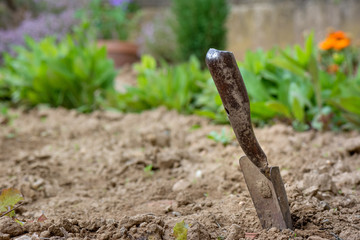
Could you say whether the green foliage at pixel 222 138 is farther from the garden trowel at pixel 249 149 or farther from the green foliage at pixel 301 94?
the garden trowel at pixel 249 149

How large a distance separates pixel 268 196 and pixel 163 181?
69 cm

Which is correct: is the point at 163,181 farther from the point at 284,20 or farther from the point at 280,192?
the point at 284,20

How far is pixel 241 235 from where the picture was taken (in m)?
0.95

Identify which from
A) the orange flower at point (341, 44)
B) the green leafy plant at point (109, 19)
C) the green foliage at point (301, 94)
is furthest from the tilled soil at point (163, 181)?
the green leafy plant at point (109, 19)

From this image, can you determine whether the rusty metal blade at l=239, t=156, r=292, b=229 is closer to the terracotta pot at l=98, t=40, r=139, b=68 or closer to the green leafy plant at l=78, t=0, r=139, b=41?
the terracotta pot at l=98, t=40, r=139, b=68

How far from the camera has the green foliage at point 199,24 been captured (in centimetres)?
534

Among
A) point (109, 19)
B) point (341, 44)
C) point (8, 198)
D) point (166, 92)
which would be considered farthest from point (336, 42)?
point (109, 19)

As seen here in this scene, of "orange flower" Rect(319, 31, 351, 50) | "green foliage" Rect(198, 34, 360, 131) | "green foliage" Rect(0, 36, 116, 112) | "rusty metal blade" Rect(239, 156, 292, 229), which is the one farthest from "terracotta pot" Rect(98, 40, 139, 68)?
"rusty metal blade" Rect(239, 156, 292, 229)

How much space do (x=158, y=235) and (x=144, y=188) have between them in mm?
578

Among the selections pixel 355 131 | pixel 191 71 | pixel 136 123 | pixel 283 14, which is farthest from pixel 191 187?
pixel 283 14

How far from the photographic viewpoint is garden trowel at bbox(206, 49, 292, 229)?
0.83m

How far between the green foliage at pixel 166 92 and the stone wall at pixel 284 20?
2817 millimetres

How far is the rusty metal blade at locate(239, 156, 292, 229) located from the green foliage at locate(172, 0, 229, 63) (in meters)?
4.53

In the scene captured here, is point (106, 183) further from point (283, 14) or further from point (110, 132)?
point (283, 14)
